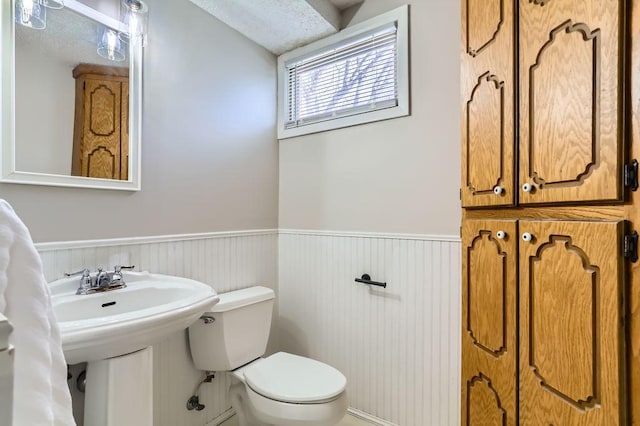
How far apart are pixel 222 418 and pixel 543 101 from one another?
203 cm

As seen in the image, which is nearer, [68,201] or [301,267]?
[68,201]

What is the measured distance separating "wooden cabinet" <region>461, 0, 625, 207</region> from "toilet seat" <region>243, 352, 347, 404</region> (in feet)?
3.06

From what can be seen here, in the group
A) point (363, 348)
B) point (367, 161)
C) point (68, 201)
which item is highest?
point (367, 161)

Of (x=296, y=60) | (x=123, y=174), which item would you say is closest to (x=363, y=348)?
(x=123, y=174)

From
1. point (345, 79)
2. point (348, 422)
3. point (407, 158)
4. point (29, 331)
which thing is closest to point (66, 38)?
point (29, 331)

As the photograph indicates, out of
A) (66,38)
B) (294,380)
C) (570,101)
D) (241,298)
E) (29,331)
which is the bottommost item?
(294,380)

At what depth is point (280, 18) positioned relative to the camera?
1780 mm

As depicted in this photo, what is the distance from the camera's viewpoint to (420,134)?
1623mm

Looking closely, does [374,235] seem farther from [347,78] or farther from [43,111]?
[43,111]

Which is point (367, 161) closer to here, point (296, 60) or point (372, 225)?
point (372, 225)

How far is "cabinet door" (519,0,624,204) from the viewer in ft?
2.25

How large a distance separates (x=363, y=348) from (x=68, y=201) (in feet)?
5.13

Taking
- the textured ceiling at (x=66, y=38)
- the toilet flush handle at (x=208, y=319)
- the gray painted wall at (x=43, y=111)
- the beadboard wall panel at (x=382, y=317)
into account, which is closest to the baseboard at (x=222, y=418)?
the beadboard wall panel at (x=382, y=317)

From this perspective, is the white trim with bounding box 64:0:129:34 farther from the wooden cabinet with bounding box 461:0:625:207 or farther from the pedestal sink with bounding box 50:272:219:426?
the wooden cabinet with bounding box 461:0:625:207
